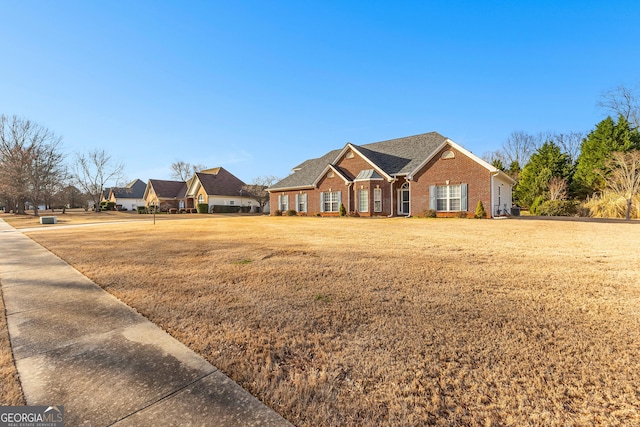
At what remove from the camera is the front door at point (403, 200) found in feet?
76.8

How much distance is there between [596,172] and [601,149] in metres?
3.99

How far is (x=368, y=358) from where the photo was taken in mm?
2664

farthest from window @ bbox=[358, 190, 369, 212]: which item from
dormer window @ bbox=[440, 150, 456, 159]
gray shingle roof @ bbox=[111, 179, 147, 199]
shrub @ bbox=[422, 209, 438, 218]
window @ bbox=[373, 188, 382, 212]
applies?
gray shingle roof @ bbox=[111, 179, 147, 199]

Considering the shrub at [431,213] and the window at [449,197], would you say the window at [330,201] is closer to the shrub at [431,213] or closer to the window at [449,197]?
the shrub at [431,213]

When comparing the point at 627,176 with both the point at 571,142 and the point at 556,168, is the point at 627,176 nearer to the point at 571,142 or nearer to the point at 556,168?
the point at 556,168

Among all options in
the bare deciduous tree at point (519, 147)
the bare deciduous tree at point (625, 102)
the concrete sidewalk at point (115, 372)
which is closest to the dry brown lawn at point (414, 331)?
the concrete sidewalk at point (115, 372)

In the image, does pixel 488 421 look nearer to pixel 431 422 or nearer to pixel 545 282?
pixel 431 422

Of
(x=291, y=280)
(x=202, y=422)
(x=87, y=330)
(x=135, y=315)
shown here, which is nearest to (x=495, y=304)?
(x=291, y=280)

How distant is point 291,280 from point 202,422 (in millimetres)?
3226

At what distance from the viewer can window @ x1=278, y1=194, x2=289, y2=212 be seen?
98.0 feet

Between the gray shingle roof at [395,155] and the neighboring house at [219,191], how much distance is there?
50.8 ft

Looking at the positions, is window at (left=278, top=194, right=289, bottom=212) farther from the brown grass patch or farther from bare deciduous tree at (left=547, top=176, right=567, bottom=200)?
the brown grass patch

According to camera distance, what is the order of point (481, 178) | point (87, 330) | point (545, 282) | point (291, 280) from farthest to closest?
point (481, 178), point (291, 280), point (545, 282), point (87, 330)

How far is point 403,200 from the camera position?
23.6m
